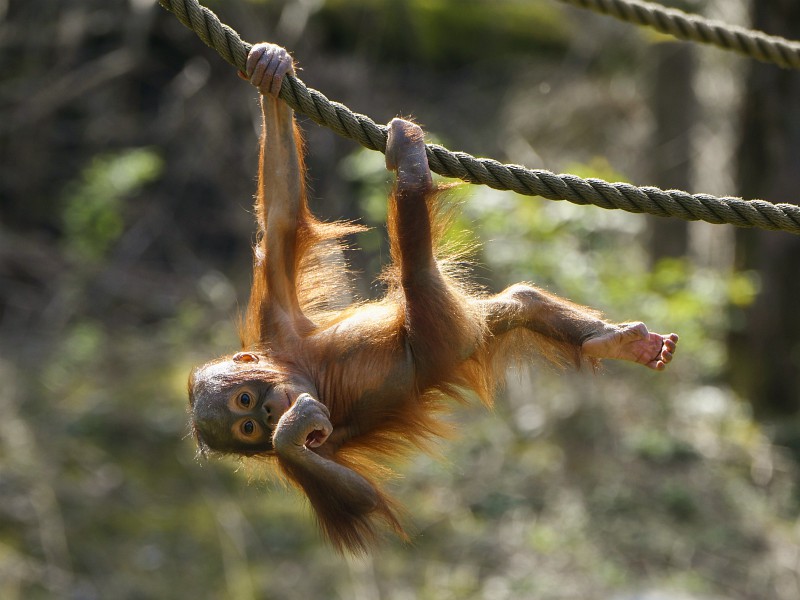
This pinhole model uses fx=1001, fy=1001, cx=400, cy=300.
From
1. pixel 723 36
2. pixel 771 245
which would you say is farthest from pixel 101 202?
pixel 723 36

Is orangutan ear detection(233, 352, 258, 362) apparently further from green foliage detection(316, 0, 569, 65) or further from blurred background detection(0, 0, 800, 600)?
green foliage detection(316, 0, 569, 65)

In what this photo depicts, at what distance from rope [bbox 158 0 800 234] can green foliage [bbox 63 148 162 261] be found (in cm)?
550

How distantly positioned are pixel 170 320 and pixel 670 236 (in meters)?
5.26

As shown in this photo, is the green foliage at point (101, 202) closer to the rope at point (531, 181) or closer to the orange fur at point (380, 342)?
the orange fur at point (380, 342)

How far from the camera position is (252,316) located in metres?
4.34

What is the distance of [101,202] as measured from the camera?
9.09 m

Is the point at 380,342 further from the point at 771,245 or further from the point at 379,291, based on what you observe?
the point at 771,245

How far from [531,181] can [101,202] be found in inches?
261

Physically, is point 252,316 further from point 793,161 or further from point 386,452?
point 793,161

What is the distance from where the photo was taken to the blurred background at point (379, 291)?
7.12 meters

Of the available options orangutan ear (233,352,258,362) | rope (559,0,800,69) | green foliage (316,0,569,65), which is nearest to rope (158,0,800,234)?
orangutan ear (233,352,258,362)

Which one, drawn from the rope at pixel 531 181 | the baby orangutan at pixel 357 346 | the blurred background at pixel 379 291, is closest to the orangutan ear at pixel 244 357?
the baby orangutan at pixel 357 346

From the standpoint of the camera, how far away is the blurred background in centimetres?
712

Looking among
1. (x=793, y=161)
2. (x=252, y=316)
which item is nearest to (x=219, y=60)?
(x=793, y=161)
